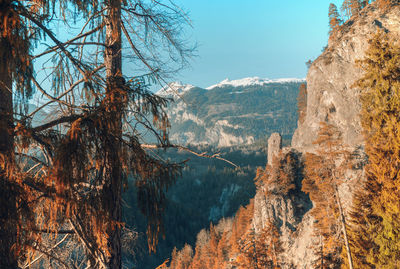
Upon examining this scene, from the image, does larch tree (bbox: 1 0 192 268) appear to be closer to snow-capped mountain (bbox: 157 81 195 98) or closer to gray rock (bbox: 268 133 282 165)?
snow-capped mountain (bbox: 157 81 195 98)

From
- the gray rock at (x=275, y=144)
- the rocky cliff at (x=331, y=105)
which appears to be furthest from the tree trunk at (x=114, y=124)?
the gray rock at (x=275, y=144)

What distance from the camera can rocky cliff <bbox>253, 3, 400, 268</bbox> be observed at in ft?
82.1

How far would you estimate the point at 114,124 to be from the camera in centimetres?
317

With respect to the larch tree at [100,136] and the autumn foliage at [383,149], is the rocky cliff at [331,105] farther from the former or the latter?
the larch tree at [100,136]

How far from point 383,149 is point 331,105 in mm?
18604

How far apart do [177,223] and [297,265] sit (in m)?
82.5

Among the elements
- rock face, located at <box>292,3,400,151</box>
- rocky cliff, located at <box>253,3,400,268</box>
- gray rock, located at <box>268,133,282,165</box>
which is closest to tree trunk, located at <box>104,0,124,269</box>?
rocky cliff, located at <box>253,3,400,268</box>

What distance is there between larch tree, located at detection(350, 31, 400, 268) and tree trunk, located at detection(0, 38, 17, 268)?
45.8ft

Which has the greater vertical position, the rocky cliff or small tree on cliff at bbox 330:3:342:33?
small tree on cliff at bbox 330:3:342:33

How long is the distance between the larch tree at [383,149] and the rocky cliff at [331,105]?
25.0 ft

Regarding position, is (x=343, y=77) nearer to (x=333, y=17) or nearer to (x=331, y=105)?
(x=331, y=105)

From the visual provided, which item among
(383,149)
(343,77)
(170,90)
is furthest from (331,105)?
(170,90)

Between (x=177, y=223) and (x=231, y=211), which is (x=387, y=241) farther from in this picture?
(x=231, y=211)

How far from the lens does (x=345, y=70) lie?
30.1 metres
